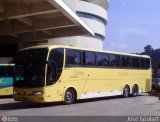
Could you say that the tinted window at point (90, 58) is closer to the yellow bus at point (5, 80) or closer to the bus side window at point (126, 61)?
the bus side window at point (126, 61)

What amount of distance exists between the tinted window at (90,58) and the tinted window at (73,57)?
66 centimetres

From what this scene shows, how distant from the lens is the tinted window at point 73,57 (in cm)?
1903

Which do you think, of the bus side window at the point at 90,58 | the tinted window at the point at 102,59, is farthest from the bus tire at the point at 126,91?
the bus side window at the point at 90,58

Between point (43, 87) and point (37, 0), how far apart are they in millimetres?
7764

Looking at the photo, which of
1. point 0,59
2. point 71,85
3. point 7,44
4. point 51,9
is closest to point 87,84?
point 71,85

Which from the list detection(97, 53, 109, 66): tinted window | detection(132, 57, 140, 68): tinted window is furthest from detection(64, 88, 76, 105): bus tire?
detection(132, 57, 140, 68): tinted window

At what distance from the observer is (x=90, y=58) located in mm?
20938

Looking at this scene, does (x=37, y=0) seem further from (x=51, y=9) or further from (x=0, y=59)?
(x=0, y=59)

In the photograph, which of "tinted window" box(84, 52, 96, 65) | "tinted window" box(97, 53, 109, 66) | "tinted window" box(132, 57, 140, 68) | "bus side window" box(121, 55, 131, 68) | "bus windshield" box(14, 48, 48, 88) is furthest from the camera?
"tinted window" box(132, 57, 140, 68)

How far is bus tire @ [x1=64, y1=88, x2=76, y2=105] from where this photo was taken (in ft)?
62.2

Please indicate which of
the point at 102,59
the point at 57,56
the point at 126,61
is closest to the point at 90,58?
the point at 102,59

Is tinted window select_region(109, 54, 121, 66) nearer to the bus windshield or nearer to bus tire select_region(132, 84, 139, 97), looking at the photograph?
bus tire select_region(132, 84, 139, 97)


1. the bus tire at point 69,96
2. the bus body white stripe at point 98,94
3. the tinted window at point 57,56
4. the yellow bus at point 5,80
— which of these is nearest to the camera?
the tinted window at point 57,56

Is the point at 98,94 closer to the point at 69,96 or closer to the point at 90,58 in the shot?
the point at 90,58
